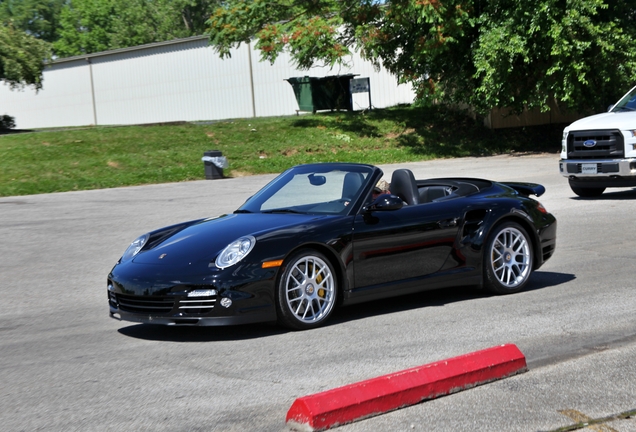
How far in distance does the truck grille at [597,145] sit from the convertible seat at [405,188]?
27.3 feet

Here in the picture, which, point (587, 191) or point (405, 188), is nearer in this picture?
point (405, 188)

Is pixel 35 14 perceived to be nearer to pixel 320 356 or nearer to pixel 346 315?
pixel 346 315

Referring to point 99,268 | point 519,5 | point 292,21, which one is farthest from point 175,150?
point 99,268

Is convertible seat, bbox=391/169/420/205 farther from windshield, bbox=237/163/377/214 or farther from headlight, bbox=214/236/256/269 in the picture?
headlight, bbox=214/236/256/269

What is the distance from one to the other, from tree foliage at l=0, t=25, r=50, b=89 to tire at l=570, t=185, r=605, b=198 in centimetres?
2691

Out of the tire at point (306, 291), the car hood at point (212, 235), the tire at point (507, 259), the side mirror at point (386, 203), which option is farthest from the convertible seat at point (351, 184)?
the tire at point (507, 259)

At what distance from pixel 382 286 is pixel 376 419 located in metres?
2.66

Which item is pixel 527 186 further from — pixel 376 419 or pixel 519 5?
pixel 519 5

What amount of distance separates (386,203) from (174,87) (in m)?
42.4

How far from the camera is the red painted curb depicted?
4500mm

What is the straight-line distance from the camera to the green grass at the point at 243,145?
24.2m

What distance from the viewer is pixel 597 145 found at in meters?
15.3

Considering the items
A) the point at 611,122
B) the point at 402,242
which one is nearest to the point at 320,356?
the point at 402,242

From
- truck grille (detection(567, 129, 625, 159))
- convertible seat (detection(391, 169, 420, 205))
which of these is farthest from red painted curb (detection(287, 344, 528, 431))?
truck grille (detection(567, 129, 625, 159))
